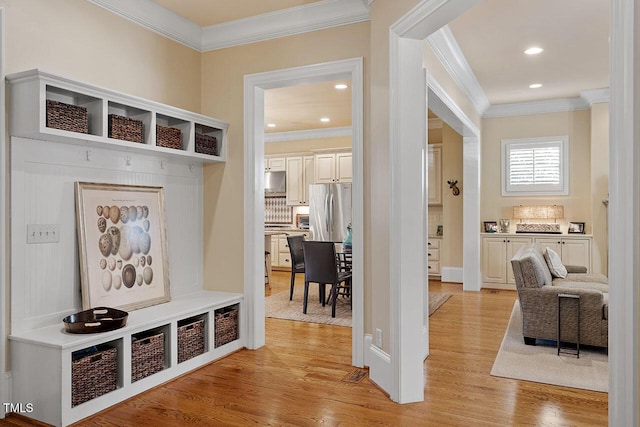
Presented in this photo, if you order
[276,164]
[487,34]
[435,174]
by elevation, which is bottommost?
[435,174]

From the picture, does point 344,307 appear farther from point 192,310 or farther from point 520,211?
→ point 520,211

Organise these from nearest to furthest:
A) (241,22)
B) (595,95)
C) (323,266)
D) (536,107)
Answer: (241,22) < (323,266) < (595,95) < (536,107)

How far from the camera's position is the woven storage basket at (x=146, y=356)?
9.72 ft

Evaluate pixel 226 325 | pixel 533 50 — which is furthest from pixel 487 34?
pixel 226 325

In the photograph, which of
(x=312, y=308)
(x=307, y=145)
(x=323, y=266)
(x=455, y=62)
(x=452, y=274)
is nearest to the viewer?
(x=455, y=62)

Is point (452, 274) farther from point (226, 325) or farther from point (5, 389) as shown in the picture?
point (5, 389)

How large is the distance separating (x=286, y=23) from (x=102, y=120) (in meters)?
1.75

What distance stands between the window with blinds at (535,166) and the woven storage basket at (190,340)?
5750 mm

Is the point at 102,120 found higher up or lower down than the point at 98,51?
lower down

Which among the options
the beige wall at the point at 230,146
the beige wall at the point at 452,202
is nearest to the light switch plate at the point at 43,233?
the beige wall at the point at 230,146

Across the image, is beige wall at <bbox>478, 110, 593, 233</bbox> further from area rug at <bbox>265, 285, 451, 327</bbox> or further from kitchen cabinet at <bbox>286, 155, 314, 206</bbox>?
kitchen cabinet at <bbox>286, 155, 314, 206</bbox>

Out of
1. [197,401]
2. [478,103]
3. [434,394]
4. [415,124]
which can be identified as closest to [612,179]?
[415,124]

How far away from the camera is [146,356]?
3.04m

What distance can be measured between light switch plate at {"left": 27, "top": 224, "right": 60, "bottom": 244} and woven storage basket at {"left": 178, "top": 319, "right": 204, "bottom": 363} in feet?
3.49
